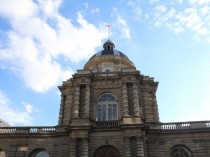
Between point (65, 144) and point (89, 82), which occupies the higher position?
point (89, 82)

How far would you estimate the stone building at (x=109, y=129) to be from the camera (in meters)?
23.0

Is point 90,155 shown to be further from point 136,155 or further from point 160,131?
point 160,131

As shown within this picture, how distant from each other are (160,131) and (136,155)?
13.5 feet

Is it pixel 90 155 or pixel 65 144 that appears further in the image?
pixel 65 144

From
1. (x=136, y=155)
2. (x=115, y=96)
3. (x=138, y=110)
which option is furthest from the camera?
(x=115, y=96)

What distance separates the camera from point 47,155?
993 inches

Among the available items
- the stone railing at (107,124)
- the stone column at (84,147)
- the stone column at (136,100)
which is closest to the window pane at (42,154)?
the stone column at (84,147)

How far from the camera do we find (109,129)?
23.4 metres

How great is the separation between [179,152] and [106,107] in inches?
316

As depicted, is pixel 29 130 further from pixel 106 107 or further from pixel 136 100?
pixel 136 100

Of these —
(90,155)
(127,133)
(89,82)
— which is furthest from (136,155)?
(89,82)

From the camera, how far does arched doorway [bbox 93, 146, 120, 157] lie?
75.4ft

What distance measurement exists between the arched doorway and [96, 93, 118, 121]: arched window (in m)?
3.23

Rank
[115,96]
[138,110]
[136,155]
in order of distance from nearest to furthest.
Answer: [136,155] → [138,110] → [115,96]
